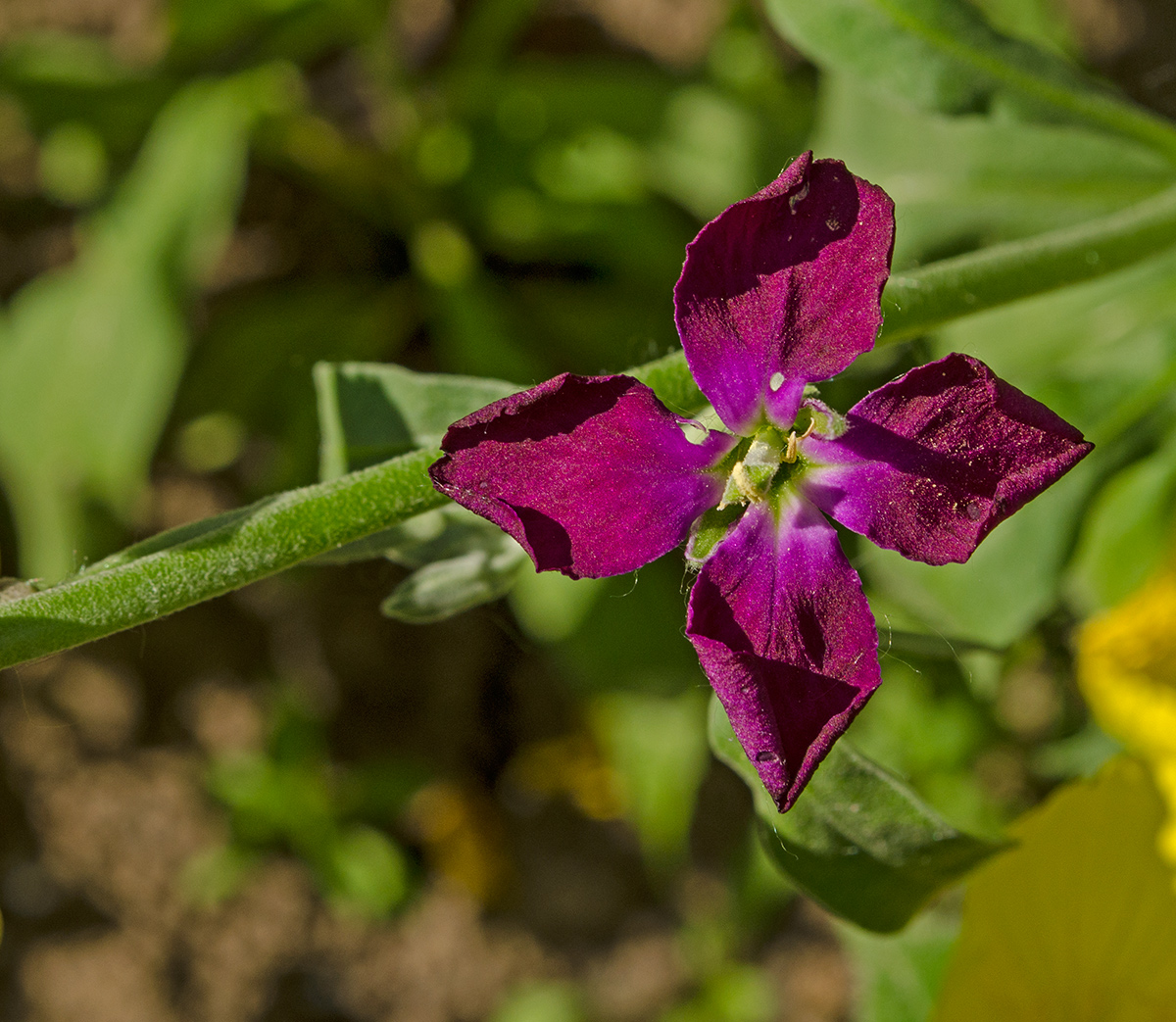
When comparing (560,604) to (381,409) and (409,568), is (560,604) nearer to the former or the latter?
(409,568)

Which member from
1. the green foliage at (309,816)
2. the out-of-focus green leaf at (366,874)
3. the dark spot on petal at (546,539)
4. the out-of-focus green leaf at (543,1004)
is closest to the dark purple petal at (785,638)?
the dark spot on petal at (546,539)

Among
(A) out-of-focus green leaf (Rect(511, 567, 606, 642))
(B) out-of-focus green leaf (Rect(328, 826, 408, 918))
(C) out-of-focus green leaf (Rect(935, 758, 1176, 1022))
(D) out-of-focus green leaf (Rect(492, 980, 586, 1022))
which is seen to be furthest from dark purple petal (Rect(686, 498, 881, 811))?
(D) out-of-focus green leaf (Rect(492, 980, 586, 1022))

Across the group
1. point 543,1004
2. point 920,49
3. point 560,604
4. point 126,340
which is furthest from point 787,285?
point 543,1004

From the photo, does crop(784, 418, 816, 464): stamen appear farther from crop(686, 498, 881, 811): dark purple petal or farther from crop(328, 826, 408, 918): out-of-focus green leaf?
crop(328, 826, 408, 918): out-of-focus green leaf

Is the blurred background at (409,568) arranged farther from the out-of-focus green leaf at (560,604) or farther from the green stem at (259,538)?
the green stem at (259,538)

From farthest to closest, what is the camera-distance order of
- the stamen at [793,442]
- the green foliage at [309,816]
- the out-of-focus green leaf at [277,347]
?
the green foliage at [309,816] < the out-of-focus green leaf at [277,347] < the stamen at [793,442]

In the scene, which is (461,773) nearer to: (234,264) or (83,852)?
(83,852)

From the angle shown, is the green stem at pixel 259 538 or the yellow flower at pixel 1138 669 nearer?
the green stem at pixel 259 538

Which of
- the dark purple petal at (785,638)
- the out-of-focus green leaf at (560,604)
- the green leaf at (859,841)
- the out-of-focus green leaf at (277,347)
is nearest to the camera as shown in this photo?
the dark purple petal at (785,638)
